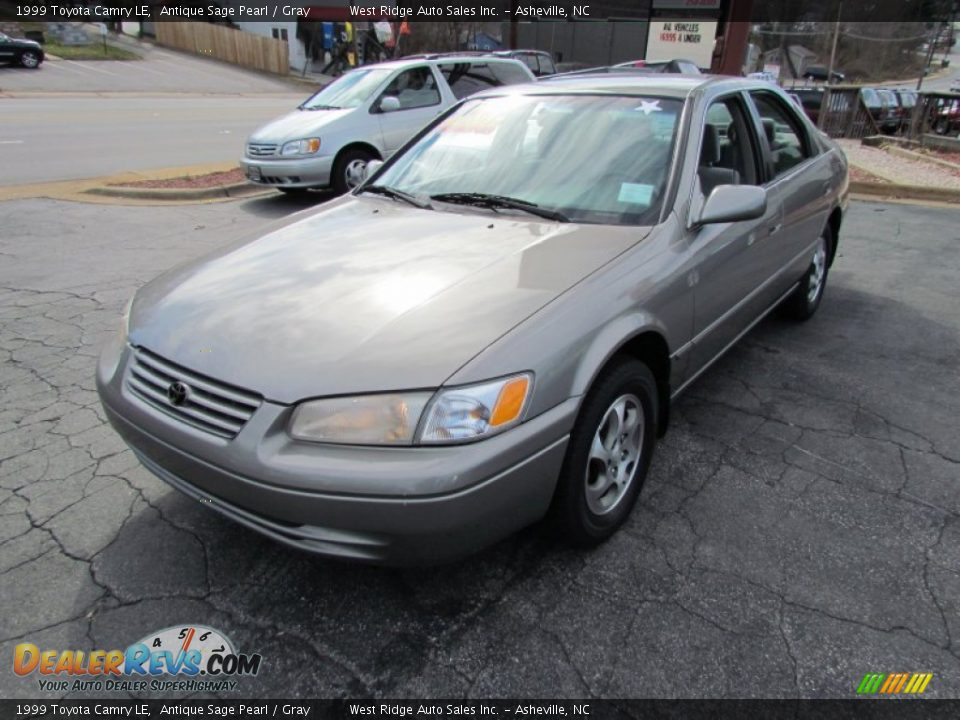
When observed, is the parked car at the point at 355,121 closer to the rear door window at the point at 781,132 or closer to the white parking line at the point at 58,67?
the rear door window at the point at 781,132

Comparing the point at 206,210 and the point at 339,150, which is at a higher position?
the point at 339,150

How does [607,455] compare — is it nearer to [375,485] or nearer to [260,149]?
[375,485]

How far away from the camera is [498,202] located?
9.62 feet

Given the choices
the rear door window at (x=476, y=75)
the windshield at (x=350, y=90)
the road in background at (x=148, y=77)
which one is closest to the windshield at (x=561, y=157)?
the windshield at (x=350, y=90)

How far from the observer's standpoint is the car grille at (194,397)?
1.94 metres

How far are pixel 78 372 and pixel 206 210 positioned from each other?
15.6ft

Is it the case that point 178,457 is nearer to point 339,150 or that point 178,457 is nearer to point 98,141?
point 339,150

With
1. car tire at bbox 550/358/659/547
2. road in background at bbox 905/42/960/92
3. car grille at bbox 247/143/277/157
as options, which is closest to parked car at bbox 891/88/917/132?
car grille at bbox 247/143/277/157

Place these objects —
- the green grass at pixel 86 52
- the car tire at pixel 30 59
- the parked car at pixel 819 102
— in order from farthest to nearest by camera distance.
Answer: the green grass at pixel 86 52 < the car tire at pixel 30 59 < the parked car at pixel 819 102

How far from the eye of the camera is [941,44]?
63.5m

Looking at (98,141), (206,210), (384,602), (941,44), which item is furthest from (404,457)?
(941,44)

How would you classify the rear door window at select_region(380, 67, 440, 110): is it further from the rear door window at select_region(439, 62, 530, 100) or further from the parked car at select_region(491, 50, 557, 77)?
the parked car at select_region(491, 50, 557, 77)

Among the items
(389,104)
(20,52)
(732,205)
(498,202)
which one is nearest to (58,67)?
(20,52)

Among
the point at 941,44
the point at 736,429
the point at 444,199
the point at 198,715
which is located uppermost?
the point at 941,44
